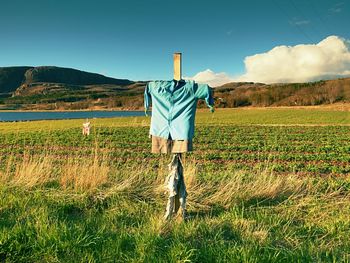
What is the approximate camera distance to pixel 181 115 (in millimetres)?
4340

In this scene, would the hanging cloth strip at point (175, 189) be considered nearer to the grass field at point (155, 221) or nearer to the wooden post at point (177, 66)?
the grass field at point (155, 221)

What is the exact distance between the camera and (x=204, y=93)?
14.0 feet

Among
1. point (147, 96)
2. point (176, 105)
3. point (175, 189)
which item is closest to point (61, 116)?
point (147, 96)

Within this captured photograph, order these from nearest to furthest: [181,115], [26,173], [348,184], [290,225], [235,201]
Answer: [181,115], [290,225], [235,201], [26,173], [348,184]

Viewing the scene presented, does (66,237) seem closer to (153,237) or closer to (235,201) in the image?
(153,237)

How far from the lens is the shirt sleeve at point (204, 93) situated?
14.0 ft

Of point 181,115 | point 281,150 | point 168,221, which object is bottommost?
point 281,150

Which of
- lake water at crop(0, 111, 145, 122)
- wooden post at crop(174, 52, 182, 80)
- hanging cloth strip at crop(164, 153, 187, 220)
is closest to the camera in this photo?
wooden post at crop(174, 52, 182, 80)

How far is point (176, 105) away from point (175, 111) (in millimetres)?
83

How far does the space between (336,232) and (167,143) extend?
2.62 m

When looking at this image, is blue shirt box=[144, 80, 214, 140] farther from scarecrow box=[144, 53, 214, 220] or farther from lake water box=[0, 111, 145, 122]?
lake water box=[0, 111, 145, 122]

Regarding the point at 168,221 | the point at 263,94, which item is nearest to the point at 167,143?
the point at 168,221

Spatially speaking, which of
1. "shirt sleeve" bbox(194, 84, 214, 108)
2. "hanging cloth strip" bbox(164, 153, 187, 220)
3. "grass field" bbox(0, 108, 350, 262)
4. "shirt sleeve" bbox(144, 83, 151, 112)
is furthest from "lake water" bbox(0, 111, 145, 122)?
"shirt sleeve" bbox(194, 84, 214, 108)

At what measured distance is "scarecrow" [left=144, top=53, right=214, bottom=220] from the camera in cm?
429
